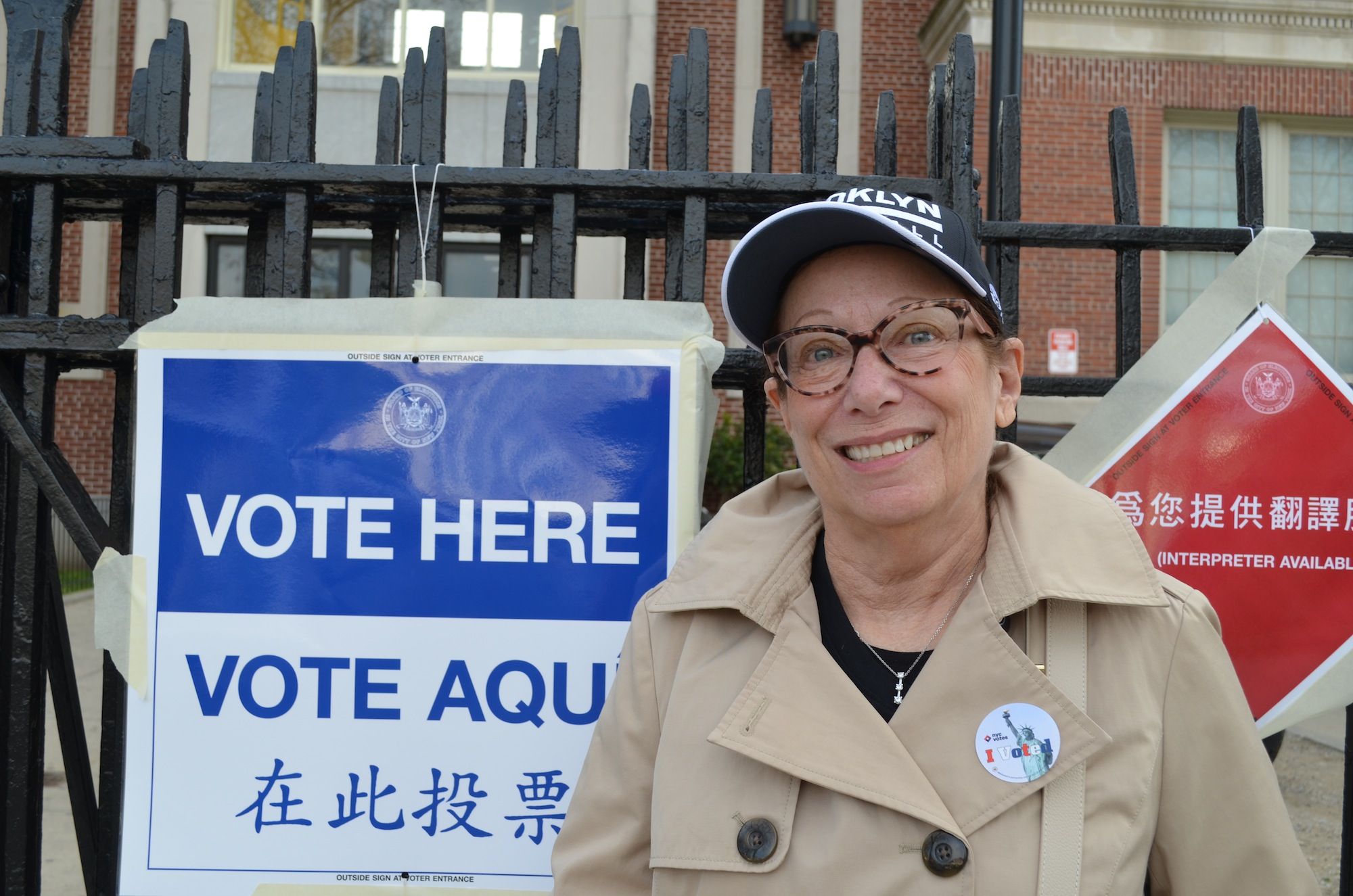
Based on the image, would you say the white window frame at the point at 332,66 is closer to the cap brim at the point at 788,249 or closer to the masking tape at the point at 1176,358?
the masking tape at the point at 1176,358

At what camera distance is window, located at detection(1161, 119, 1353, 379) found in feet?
39.5

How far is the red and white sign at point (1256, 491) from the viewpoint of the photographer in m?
2.42

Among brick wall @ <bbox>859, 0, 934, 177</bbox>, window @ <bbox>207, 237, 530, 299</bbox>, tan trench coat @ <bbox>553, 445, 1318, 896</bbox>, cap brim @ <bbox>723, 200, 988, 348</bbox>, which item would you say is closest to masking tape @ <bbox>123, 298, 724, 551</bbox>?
cap brim @ <bbox>723, 200, 988, 348</bbox>

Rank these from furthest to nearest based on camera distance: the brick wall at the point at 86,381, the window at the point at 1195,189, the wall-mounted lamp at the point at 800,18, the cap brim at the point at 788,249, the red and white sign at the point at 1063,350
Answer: the brick wall at the point at 86,381 → the wall-mounted lamp at the point at 800,18 → the window at the point at 1195,189 → the red and white sign at the point at 1063,350 → the cap brim at the point at 788,249

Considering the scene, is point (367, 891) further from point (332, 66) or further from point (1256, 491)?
point (332, 66)

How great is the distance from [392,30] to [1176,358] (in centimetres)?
1272

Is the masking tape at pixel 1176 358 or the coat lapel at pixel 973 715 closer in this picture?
the coat lapel at pixel 973 715

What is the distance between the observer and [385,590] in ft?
7.32

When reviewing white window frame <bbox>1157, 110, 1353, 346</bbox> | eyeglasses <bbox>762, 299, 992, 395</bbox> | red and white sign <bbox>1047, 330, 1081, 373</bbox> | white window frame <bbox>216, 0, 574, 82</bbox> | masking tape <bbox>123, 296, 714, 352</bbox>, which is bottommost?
eyeglasses <bbox>762, 299, 992, 395</bbox>

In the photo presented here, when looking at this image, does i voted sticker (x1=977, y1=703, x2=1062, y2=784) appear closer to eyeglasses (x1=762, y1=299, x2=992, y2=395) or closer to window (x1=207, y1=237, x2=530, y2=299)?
eyeglasses (x1=762, y1=299, x2=992, y2=395)

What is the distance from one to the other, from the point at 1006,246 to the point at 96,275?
42.8 feet

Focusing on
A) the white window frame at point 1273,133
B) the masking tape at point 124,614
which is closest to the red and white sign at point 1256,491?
the masking tape at point 124,614

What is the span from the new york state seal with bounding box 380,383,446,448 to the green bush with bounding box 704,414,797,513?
8.89 metres

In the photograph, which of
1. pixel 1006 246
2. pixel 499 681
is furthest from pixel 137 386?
pixel 1006 246
